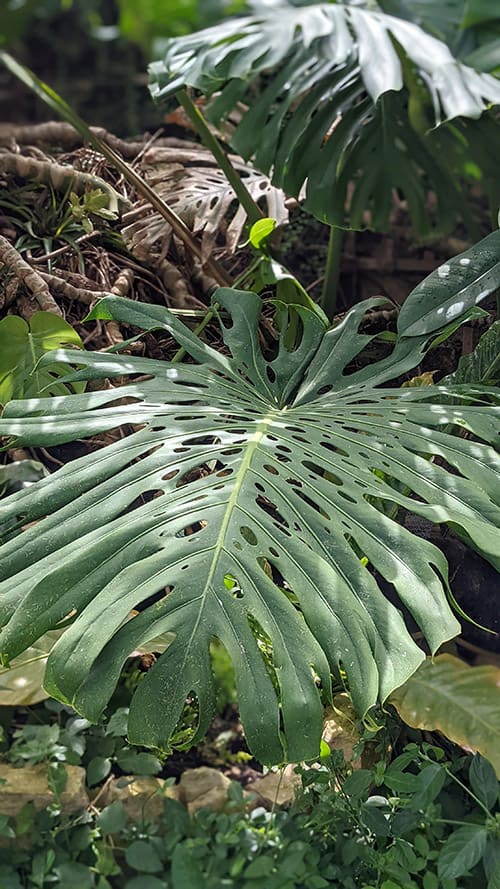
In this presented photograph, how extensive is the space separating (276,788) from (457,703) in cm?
31

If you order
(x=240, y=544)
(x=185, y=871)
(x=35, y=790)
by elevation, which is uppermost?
(x=240, y=544)

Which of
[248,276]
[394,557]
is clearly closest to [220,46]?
[248,276]

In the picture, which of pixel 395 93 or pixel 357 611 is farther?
pixel 395 93

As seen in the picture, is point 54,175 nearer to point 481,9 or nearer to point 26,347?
point 26,347

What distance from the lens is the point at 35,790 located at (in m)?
1.12

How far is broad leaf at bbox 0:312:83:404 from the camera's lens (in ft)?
4.17

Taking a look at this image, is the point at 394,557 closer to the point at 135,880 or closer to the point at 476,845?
the point at 476,845

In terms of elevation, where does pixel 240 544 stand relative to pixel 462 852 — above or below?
above

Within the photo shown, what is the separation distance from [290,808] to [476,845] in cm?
26

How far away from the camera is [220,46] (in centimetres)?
125

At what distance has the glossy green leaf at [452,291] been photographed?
3.81 ft

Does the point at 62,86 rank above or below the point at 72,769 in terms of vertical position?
above

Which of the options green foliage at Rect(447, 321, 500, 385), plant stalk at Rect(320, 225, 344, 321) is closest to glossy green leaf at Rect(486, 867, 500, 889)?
green foliage at Rect(447, 321, 500, 385)

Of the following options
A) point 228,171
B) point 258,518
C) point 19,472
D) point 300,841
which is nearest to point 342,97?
point 228,171
